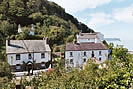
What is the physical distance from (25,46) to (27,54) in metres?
1.37

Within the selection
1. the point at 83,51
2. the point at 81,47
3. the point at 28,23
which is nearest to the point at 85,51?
the point at 83,51

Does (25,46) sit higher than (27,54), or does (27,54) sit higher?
(25,46)

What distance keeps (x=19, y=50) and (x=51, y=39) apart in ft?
42.0

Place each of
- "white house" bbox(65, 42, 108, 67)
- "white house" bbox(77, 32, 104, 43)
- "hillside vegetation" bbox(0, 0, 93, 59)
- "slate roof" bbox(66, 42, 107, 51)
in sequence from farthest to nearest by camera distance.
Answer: "white house" bbox(77, 32, 104, 43) → "hillside vegetation" bbox(0, 0, 93, 59) → "slate roof" bbox(66, 42, 107, 51) → "white house" bbox(65, 42, 108, 67)

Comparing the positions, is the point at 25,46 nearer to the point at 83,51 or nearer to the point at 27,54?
the point at 27,54

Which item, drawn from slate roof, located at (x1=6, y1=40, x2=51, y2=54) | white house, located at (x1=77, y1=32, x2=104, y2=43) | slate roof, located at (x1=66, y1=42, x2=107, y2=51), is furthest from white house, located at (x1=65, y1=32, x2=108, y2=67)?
white house, located at (x1=77, y1=32, x2=104, y2=43)

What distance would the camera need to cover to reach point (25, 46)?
69.4 feet

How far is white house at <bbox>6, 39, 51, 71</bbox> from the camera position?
1974 centimetres

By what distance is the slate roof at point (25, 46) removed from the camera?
19817 millimetres

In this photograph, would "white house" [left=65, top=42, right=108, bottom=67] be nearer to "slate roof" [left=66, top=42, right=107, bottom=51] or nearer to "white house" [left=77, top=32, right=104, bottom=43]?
"slate roof" [left=66, top=42, right=107, bottom=51]

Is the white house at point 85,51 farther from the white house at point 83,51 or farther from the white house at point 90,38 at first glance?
the white house at point 90,38

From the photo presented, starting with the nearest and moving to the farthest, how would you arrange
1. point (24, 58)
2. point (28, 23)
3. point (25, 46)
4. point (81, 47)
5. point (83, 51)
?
point (24, 58), point (25, 46), point (83, 51), point (81, 47), point (28, 23)

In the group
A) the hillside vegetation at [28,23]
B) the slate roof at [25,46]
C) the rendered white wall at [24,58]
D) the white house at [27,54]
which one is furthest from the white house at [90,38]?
→ the rendered white wall at [24,58]

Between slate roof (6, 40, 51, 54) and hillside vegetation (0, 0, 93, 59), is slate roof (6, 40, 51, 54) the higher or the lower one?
the lower one
